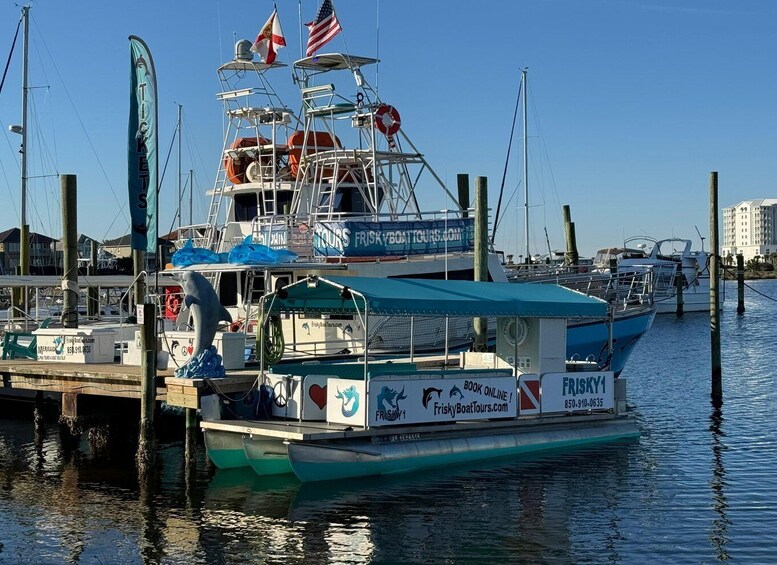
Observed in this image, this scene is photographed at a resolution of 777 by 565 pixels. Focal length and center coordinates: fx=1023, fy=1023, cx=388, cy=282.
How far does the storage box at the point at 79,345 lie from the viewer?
23266 mm

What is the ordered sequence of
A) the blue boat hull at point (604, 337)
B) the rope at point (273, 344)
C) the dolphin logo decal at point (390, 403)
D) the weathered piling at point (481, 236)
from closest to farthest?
1. the dolphin logo decal at point (390, 403)
2. the rope at point (273, 344)
3. the weathered piling at point (481, 236)
4. the blue boat hull at point (604, 337)

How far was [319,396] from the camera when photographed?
58.5 feet

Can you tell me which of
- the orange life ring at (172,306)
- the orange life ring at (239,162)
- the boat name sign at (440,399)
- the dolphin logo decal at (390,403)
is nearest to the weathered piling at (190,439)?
the boat name sign at (440,399)

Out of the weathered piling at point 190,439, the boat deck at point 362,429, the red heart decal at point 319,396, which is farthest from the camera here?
the weathered piling at point 190,439

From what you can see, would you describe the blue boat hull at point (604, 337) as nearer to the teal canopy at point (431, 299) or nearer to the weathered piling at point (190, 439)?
the teal canopy at point (431, 299)

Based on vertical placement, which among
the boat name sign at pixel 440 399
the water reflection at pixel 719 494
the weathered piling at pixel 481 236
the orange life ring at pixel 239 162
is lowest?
the water reflection at pixel 719 494

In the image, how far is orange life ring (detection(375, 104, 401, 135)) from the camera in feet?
92.7

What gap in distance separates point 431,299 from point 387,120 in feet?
37.7

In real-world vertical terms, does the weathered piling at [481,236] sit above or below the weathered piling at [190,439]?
above

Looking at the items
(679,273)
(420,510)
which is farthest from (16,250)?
(420,510)

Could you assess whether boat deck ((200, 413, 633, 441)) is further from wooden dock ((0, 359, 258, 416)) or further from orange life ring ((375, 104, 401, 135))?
orange life ring ((375, 104, 401, 135))

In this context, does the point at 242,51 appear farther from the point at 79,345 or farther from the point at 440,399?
the point at 440,399

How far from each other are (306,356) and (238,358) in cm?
355

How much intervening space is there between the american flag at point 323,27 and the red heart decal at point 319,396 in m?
13.7
